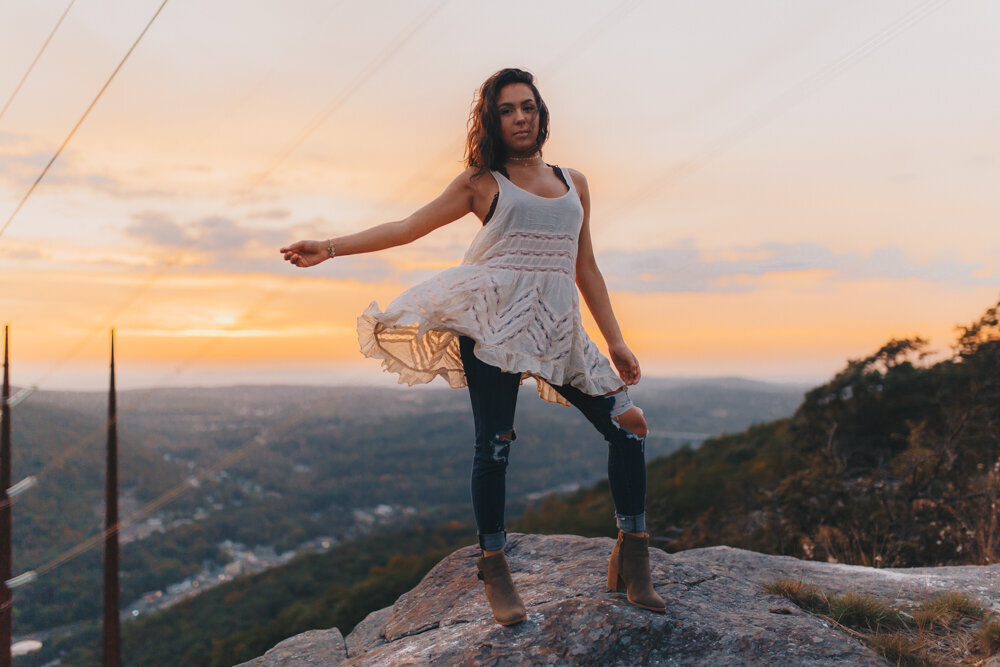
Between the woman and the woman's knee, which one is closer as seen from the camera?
the woman

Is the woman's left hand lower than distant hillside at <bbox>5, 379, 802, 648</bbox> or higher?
higher

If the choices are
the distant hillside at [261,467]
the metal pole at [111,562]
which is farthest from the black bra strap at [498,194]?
the distant hillside at [261,467]

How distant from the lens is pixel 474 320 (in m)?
2.26

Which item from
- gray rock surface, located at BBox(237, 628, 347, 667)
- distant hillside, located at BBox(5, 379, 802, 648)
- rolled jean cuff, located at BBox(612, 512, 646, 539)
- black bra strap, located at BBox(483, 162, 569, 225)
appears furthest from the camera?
distant hillside, located at BBox(5, 379, 802, 648)

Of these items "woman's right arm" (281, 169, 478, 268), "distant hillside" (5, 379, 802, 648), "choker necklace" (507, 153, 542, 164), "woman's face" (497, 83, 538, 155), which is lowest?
"distant hillside" (5, 379, 802, 648)

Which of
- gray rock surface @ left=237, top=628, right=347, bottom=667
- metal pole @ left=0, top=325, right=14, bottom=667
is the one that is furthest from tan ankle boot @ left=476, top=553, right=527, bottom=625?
metal pole @ left=0, top=325, right=14, bottom=667

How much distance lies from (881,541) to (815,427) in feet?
12.8

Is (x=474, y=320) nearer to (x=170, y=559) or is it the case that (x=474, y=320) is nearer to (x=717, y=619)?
(x=717, y=619)

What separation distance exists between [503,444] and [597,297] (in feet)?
2.33

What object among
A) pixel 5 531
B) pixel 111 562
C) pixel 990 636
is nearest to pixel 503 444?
pixel 990 636

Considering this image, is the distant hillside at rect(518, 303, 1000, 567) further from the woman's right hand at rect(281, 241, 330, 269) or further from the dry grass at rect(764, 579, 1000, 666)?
the woman's right hand at rect(281, 241, 330, 269)

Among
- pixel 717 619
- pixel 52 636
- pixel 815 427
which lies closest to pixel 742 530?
pixel 815 427

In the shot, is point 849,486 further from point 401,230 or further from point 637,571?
point 401,230

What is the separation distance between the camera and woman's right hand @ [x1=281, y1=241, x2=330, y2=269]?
2262 millimetres
